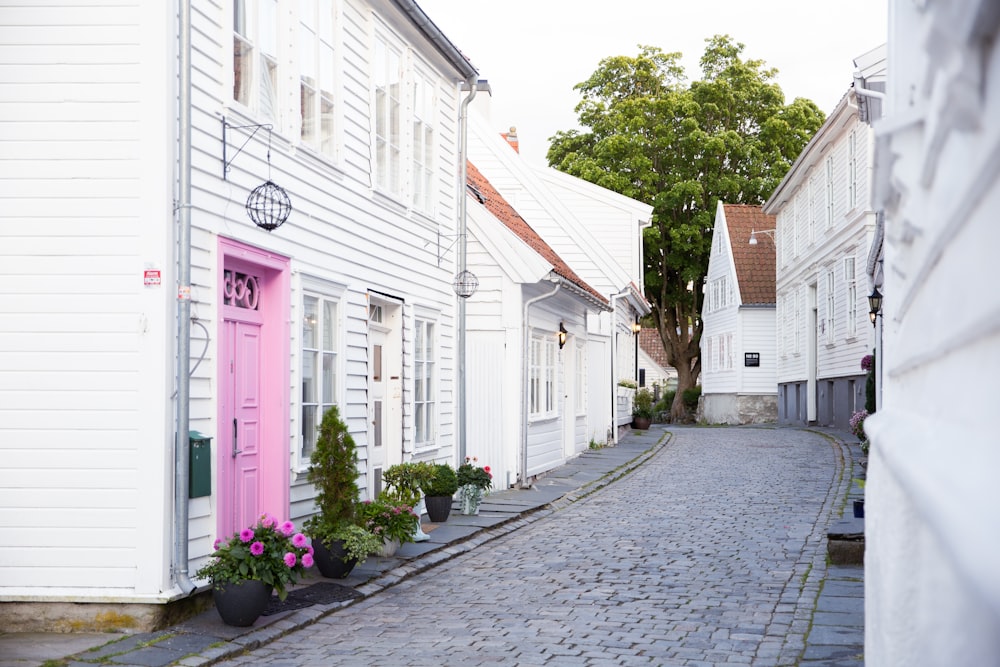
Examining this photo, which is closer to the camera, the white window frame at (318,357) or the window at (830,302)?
the white window frame at (318,357)

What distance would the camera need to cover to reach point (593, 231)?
32.7 meters

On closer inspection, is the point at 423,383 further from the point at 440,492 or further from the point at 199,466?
the point at 199,466

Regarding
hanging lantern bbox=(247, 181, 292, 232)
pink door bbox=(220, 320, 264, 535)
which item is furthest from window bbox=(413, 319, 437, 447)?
hanging lantern bbox=(247, 181, 292, 232)

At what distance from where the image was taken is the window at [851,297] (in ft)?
91.0

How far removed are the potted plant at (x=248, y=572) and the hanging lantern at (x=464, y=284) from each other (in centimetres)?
782

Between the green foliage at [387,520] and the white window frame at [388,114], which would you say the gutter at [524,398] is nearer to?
the white window frame at [388,114]

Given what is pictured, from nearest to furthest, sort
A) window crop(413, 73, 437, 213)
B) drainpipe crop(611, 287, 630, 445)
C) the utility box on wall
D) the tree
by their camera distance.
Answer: the utility box on wall < window crop(413, 73, 437, 213) < drainpipe crop(611, 287, 630, 445) < the tree

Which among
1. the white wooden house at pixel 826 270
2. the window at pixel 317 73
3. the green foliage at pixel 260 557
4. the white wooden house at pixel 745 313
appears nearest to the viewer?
the green foliage at pixel 260 557

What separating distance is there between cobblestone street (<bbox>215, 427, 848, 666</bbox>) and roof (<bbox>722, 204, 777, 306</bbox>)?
25.3 m

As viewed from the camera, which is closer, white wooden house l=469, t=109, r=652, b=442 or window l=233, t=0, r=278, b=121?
window l=233, t=0, r=278, b=121

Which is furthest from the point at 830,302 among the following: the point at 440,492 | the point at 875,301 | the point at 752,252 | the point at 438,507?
the point at 440,492

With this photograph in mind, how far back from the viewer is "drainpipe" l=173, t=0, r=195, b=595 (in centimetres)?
766

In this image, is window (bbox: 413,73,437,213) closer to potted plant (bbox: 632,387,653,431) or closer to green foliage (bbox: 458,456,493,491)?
green foliage (bbox: 458,456,493,491)

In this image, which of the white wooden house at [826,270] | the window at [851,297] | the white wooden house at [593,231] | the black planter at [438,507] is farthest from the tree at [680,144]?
the black planter at [438,507]
